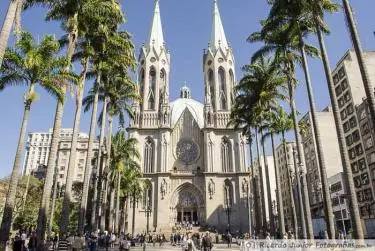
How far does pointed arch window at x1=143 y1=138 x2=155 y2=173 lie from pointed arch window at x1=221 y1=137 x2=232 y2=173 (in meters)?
12.1

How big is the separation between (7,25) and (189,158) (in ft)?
155

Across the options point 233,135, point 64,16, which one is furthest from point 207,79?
point 64,16

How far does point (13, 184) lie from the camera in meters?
17.4

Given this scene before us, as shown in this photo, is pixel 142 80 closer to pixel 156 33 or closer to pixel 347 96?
pixel 156 33

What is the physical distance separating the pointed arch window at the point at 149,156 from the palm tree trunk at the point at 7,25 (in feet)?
143

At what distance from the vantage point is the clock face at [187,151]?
194 ft

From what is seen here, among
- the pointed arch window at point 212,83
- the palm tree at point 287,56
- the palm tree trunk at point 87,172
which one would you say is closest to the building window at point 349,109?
the pointed arch window at point 212,83

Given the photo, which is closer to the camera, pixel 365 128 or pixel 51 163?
pixel 51 163


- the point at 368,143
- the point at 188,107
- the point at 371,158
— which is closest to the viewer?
the point at 371,158

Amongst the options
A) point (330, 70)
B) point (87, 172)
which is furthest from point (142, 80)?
point (330, 70)

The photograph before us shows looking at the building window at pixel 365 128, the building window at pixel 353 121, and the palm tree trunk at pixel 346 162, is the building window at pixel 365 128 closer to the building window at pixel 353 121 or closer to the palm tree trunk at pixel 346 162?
the building window at pixel 353 121

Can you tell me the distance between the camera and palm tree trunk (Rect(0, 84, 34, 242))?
15.6 meters

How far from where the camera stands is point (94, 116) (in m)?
25.5

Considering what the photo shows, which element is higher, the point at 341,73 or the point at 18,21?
the point at 341,73
